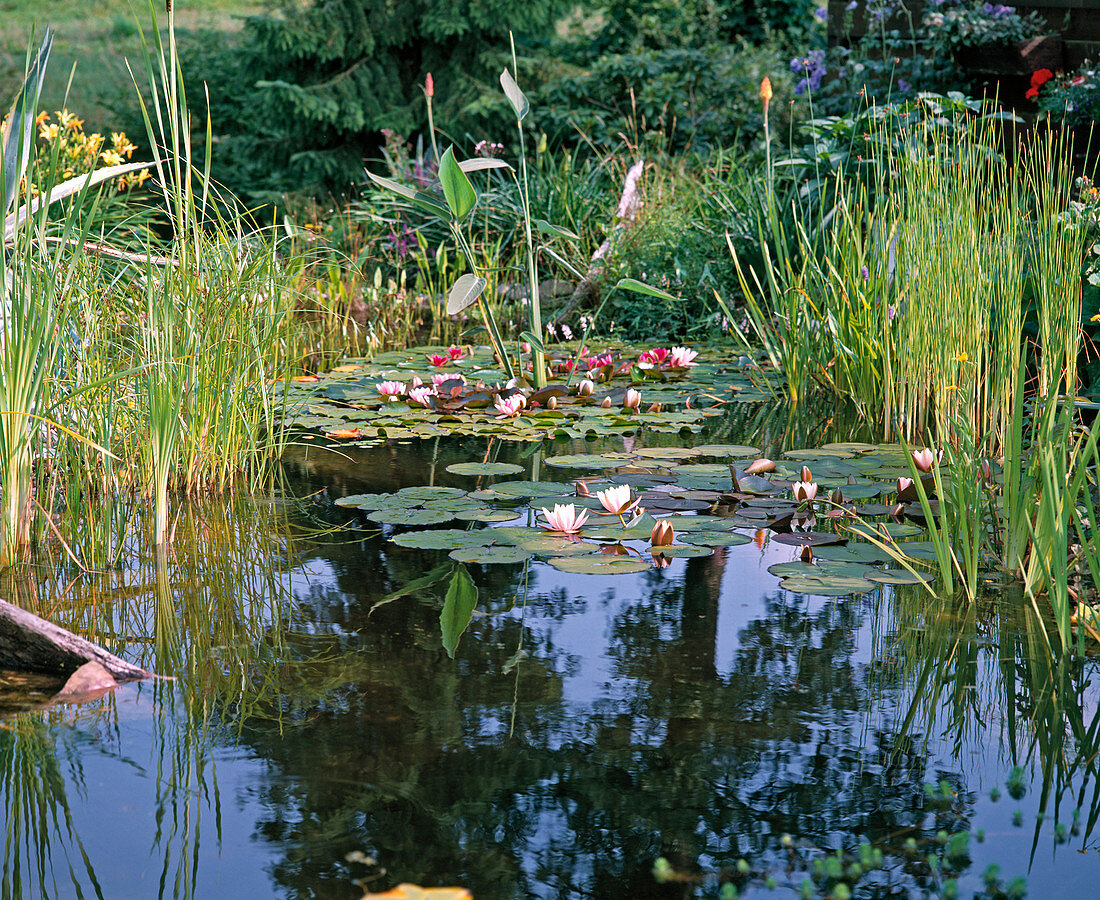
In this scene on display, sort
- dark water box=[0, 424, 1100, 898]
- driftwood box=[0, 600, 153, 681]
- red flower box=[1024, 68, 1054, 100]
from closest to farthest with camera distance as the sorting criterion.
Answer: dark water box=[0, 424, 1100, 898] < driftwood box=[0, 600, 153, 681] < red flower box=[1024, 68, 1054, 100]

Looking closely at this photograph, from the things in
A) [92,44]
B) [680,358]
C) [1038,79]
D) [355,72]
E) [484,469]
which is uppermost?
[92,44]

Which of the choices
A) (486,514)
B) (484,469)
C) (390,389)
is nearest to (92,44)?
(390,389)

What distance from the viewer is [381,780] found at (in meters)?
1.70

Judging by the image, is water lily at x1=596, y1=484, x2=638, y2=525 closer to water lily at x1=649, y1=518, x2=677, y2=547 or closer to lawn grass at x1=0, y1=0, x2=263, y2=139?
water lily at x1=649, y1=518, x2=677, y2=547

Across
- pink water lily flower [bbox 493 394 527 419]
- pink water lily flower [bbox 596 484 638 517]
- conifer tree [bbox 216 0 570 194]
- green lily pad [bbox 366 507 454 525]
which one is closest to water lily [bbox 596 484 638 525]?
pink water lily flower [bbox 596 484 638 517]

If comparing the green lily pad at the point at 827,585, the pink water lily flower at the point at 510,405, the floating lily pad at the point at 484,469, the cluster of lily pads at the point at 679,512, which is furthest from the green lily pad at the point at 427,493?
the green lily pad at the point at 827,585

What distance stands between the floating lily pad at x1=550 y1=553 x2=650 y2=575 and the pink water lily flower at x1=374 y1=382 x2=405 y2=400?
81.1 inches

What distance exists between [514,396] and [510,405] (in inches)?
3.1

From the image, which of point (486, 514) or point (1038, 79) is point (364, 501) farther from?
point (1038, 79)

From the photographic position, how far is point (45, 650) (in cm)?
204

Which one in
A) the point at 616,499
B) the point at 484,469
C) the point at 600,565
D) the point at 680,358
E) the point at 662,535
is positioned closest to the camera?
the point at 600,565

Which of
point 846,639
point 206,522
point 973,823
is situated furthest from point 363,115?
point 973,823

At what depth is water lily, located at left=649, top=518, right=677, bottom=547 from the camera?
272 cm

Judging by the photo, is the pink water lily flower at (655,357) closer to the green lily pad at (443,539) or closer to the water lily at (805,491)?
the water lily at (805,491)
